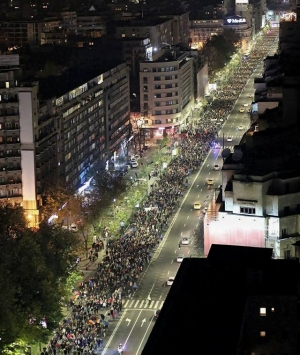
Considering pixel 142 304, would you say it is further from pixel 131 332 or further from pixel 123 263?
pixel 123 263

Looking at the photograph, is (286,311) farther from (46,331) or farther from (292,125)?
(292,125)

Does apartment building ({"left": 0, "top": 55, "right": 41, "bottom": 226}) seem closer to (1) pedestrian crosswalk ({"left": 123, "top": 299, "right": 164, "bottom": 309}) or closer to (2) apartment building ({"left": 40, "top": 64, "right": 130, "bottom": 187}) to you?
(2) apartment building ({"left": 40, "top": 64, "right": 130, "bottom": 187})

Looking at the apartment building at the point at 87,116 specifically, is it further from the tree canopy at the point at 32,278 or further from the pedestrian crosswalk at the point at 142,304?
the pedestrian crosswalk at the point at 142,304

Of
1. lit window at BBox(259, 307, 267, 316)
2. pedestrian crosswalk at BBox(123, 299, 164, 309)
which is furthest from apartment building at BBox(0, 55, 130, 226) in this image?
lit window at BBox(259, 307, 267, 316)

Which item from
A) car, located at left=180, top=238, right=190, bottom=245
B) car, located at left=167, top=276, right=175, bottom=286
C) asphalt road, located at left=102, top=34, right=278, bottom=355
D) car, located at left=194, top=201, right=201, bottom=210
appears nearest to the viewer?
asphalt road, located at left=102, top=34, right=278, bottom=355

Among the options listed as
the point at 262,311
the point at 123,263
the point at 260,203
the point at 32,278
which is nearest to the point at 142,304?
the point at 123,263

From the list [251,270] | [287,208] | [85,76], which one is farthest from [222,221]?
[85,76]

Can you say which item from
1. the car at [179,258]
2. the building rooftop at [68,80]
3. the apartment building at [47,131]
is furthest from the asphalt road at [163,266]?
the building rooftop at [68,80]
